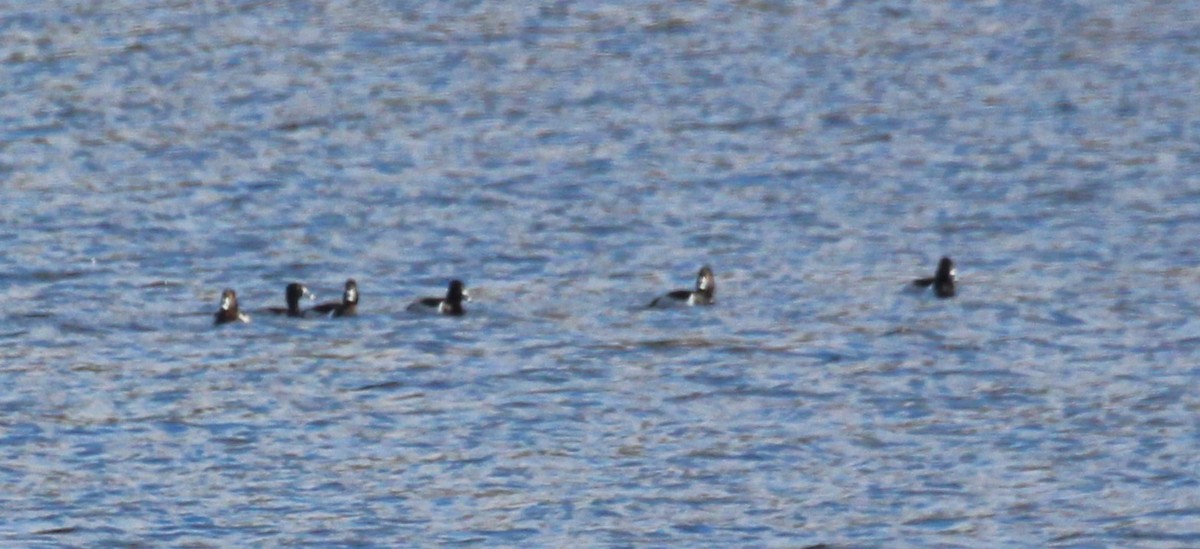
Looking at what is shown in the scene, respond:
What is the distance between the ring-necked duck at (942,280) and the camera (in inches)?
802

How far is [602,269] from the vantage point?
21.7 m

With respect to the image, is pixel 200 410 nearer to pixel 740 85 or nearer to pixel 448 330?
pixel 448 330

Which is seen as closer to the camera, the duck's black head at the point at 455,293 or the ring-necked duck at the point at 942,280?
the duck's black head at the point at 455,293

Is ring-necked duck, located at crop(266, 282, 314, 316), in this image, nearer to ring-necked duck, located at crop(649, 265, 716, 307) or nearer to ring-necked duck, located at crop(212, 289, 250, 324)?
ring-necked duck, located at crop(212, 289, 250, 324)

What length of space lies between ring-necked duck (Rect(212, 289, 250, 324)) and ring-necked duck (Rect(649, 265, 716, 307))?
322 cm

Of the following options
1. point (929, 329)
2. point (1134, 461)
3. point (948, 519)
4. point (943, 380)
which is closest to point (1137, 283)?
point (929, 329)

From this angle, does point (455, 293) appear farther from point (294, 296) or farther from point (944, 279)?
point (944, 279)

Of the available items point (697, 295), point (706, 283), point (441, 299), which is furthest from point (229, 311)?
point (706, 283)

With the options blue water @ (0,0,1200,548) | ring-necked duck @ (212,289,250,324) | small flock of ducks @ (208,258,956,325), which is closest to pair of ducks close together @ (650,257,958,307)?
small flock of ducks @ (208,258,956,325)

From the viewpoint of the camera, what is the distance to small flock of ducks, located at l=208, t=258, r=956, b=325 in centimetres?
2005

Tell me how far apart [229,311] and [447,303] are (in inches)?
66.5

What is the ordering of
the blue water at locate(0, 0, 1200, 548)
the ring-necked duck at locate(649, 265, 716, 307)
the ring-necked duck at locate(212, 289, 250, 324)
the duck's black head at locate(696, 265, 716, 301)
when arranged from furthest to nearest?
the duck's black head at locate(696, 265, 716, 301)
the ring-necked duck at locate(649, 265, 716, 307)
the ring-necked duck at locate(212, 289, 250, 324)
the blue water at locate(0, 0, 1200, 548)

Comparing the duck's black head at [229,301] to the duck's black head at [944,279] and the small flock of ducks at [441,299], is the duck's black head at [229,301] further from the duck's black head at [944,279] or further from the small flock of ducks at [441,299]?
the duck's black head at [944,279]

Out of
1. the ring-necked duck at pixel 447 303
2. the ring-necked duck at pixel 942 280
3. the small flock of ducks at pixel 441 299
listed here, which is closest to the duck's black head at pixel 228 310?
the small flock of ducks at pixel 441 299
